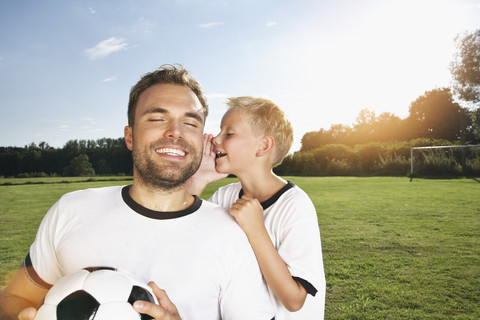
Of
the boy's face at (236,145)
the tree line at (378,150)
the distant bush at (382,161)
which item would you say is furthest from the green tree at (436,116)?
the boy's face at (236,145)

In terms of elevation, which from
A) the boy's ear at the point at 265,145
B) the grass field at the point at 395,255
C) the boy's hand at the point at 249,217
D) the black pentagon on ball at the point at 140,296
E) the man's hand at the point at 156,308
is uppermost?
the boy's ear at the point at 265,145

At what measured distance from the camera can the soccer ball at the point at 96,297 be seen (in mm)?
1262

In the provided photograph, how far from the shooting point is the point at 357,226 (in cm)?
796

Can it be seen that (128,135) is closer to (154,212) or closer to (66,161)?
(154,212)

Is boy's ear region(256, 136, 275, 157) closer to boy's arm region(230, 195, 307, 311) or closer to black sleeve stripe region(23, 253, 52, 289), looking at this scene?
boy's arm region(230, 195, 307, 311)

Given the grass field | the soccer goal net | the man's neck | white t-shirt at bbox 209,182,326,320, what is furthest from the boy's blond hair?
the soccer goal net

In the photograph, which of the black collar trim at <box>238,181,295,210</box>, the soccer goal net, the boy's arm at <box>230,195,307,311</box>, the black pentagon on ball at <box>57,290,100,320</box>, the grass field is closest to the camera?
the black pentagon on ball at <box>57,290,100,320</box>

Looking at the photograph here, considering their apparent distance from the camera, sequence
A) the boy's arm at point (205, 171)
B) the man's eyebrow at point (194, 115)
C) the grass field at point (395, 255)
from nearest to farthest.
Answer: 1. the man's eyebrow at point (194, 115)
2. the boy's arm at point (205, 171)
3. the grass field at point (395, 255)

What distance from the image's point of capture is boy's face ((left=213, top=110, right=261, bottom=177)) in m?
2.69

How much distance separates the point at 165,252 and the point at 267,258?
0.56 meters

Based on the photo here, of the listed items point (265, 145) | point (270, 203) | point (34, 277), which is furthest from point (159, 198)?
point (265, 145)

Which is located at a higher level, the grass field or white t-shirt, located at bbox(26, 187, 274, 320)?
white t-shirt, located at bbox(26, 187, 274, 320)

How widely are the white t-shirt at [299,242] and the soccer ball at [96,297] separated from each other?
934 mm

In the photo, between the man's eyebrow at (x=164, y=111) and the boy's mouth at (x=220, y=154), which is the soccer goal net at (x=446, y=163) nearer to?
the boy's mouth at (x=220, y=154)
